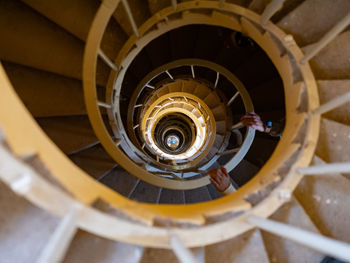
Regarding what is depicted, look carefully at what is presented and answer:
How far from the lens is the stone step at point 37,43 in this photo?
2.04 meters

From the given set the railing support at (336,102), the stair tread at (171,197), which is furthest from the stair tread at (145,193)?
the railing support at (336,102)

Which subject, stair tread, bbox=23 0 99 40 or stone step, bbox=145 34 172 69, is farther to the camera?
stone step, bbox=145 34 172 69

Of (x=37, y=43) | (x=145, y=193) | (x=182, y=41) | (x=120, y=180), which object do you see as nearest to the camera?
(x=37, y=43)

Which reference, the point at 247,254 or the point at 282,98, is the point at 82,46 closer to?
the point at 247,254

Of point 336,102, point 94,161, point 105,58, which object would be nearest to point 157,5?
point 105,58

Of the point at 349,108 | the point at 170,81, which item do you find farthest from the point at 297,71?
the point at 170,81

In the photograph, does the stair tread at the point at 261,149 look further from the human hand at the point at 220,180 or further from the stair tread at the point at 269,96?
the human hand at the point at 220,180

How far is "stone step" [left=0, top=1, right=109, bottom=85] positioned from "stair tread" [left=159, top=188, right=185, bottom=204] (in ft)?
7.21

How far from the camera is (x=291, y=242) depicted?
1.58 metres

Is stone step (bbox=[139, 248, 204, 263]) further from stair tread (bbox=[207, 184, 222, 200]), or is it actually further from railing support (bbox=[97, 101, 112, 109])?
stair tread (bbox=[207, 184, 222, 200])

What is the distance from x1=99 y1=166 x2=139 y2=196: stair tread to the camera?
2.90 metres

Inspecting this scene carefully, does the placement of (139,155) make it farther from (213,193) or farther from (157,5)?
(157,5)

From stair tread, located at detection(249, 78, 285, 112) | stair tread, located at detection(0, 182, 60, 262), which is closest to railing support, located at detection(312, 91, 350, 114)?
stair tread, located at detection(0, 182, 60, 262)

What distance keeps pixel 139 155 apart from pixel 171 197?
0.90m
